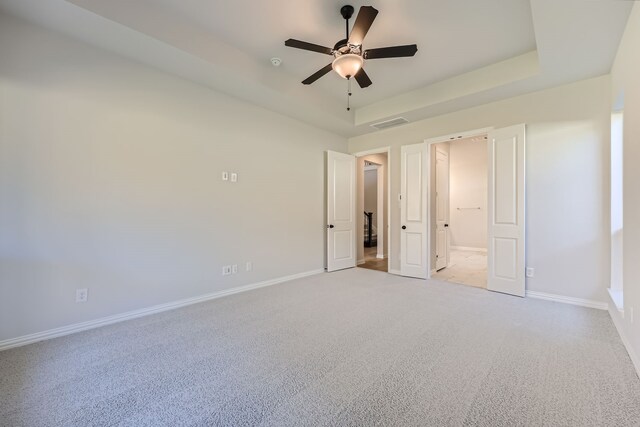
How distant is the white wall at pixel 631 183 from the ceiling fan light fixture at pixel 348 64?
6.56ft

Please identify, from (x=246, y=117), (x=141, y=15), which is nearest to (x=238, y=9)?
(x=141, y=15)

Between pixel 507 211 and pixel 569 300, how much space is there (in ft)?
4.12

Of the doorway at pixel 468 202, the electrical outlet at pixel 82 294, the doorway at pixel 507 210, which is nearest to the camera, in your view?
the electrical outlet at pixel 82 294

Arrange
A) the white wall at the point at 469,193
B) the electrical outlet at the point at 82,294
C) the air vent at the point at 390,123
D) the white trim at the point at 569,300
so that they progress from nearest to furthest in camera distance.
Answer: the electrical outlet at the point at 82,294 → the white trim at the point at 569,300 → the air vent at the point at 390,123 → the white wall at the point at 469,193

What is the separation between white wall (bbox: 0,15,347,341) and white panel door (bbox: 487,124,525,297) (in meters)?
3.30

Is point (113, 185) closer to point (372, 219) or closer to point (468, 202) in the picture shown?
point (372, 219)

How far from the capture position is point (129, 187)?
2.90 meters

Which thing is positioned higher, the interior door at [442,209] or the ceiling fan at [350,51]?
the ceiling fan at [350,51]

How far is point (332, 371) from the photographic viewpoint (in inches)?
75.2

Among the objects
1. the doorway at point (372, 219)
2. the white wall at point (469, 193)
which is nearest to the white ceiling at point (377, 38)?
the doorway at point (372, 219)

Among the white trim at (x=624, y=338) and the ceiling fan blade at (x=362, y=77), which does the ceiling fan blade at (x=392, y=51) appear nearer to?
the ceiling fan blade at (x=362, y=77)

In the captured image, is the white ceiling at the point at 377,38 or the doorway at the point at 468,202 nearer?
the white ceiling at the point at 377,38

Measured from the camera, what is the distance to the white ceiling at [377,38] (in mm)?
2309

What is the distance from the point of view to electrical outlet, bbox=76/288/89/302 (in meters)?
2.60
